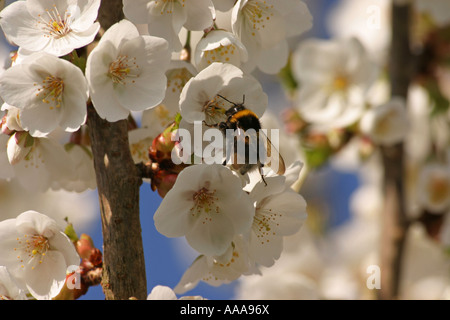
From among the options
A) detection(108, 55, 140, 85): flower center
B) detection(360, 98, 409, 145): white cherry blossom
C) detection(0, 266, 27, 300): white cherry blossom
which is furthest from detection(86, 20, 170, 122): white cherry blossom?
detection(360, 98, 409, 145): white cherry blossom

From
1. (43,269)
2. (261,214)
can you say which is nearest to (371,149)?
(261,214)

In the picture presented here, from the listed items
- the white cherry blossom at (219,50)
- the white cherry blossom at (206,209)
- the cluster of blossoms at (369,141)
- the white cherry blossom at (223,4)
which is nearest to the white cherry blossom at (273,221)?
the white cherry blossom at (206,209)

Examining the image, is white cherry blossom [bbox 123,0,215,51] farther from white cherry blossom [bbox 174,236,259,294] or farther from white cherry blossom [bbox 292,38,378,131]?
white cherry blossom [bbox 292,38,378,131]

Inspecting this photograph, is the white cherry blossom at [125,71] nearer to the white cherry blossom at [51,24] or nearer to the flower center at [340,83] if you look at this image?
the white cherry blossom at [51,24]

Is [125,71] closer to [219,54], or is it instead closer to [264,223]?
[219,54]

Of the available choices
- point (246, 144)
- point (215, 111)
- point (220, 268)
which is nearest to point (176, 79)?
point (215, 111)
